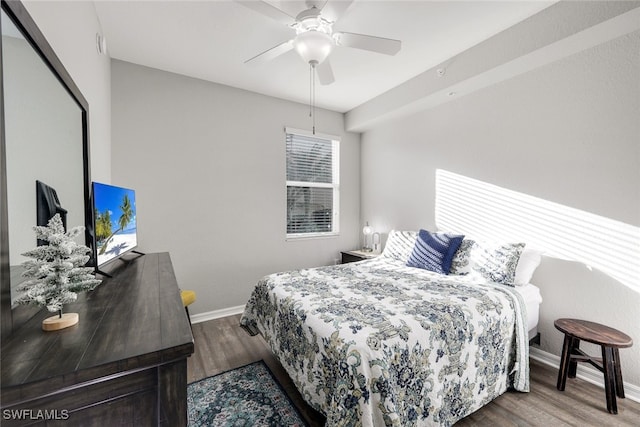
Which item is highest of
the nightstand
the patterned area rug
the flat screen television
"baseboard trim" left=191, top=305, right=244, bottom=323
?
the flat screen television

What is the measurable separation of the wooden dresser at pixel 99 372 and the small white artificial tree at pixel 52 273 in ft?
0.33

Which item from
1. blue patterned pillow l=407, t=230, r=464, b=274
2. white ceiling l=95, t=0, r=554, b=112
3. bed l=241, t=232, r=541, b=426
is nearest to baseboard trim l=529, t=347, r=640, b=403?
bed l=241, t=232, r=541, b=426

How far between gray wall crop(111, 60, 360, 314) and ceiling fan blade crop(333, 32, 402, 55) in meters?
1.86

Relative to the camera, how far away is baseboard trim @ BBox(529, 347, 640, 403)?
1.86m

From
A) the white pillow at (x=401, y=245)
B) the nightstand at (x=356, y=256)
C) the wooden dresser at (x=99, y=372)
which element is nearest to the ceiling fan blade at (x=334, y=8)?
the wooden dresser at (x=99, y=372)

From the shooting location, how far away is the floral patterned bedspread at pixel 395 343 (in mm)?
1263

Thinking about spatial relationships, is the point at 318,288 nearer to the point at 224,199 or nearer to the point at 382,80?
the point at 224,199

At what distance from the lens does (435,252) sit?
266 centimetres

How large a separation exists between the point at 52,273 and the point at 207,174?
2.50 m

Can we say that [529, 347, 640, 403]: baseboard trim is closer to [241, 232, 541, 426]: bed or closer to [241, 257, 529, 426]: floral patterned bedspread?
[241, 232, 541, 426]: bed

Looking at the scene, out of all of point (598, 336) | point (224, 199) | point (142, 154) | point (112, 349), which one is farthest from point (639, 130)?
point (142, 154)

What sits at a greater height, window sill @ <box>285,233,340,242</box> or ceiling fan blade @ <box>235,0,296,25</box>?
ceiling fan blade @ <box>235,0,296,25</box>

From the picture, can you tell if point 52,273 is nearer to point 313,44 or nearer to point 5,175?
point 5,175

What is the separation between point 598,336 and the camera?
1.77 m
